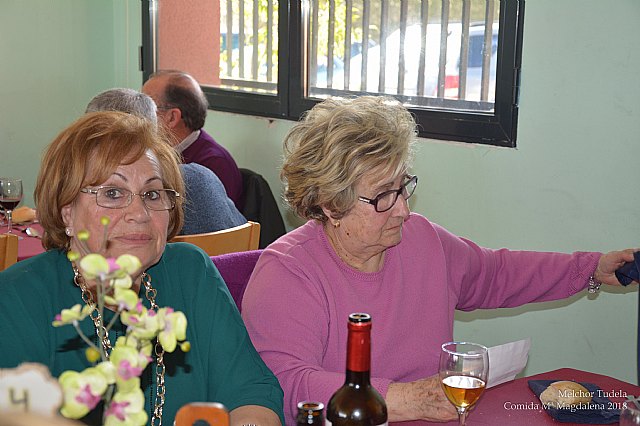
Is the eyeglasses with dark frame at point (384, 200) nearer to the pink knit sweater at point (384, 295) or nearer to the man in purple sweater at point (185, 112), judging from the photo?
the pink knit sweater at point (384, 295)

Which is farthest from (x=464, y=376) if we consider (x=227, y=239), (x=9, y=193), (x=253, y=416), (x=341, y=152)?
(x=9, y=193)

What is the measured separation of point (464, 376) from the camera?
4.51 feet

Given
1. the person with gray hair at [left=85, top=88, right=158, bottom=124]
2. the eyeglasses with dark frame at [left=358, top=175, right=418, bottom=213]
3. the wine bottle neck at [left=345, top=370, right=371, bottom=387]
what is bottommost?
the wine bottle neck at [left=345, top=370, right=371, bottom=387]

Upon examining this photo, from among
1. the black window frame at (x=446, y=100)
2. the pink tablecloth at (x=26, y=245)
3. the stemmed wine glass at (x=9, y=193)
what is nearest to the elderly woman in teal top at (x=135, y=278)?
the pink tablecloth at (x=26, y=245)

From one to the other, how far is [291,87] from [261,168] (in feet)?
1.40

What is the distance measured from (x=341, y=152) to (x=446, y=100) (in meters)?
1.33

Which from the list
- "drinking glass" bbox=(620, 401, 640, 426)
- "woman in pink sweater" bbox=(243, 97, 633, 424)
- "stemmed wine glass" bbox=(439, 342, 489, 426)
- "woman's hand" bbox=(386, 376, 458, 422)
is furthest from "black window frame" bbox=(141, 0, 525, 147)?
"drinking glass" bbox=(620, 401, 640, 426)

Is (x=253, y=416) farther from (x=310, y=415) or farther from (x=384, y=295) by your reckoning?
(x=310, y=415)

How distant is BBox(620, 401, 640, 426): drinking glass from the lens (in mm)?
1220

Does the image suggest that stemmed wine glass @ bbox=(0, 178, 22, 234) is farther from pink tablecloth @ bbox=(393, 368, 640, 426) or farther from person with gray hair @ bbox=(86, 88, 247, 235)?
pink tablecloth @ bbox=(393, 368, 640, 426)

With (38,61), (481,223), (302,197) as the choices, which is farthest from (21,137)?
(302,197)

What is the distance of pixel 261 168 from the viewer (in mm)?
4004

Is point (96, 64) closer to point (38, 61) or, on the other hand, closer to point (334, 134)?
point (38, 61)

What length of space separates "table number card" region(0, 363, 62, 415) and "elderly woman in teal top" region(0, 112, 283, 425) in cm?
78
